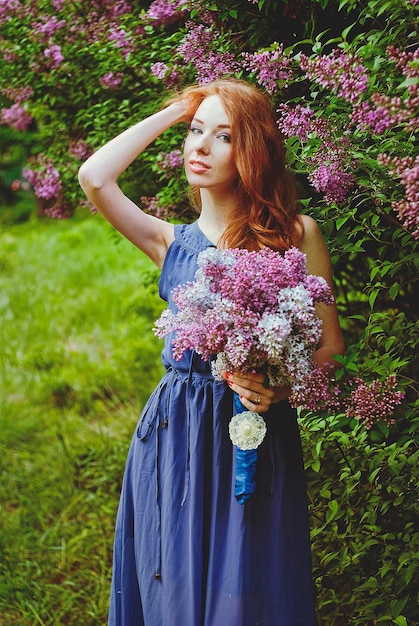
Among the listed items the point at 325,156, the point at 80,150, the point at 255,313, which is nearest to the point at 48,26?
the point at 80,150

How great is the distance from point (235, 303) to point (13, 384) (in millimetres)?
4397

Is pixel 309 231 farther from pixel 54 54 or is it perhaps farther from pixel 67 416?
pixel 67 416

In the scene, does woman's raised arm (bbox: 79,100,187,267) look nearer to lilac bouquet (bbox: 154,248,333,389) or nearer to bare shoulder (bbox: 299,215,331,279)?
bare shoulder (bbox: 299,215,331,279)

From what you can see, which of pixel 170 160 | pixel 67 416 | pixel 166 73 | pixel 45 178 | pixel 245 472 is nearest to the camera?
pixel 245 472

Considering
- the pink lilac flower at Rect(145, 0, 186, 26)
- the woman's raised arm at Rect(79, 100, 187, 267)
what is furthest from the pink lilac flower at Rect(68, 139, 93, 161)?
the woman's raised arm at Rect(79, 100, 187, 267)

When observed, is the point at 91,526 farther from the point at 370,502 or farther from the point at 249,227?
the point at 249,227

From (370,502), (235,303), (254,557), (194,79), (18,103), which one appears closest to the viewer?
(235,303)

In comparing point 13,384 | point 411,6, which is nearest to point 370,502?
point 411,6

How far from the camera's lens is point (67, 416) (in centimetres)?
529

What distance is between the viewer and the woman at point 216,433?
2.10 meters

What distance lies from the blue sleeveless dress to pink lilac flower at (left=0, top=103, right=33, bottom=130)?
1.50 meters

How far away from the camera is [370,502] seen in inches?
94.4

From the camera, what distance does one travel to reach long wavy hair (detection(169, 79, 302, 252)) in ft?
7.08

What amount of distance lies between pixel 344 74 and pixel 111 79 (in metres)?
1.37
